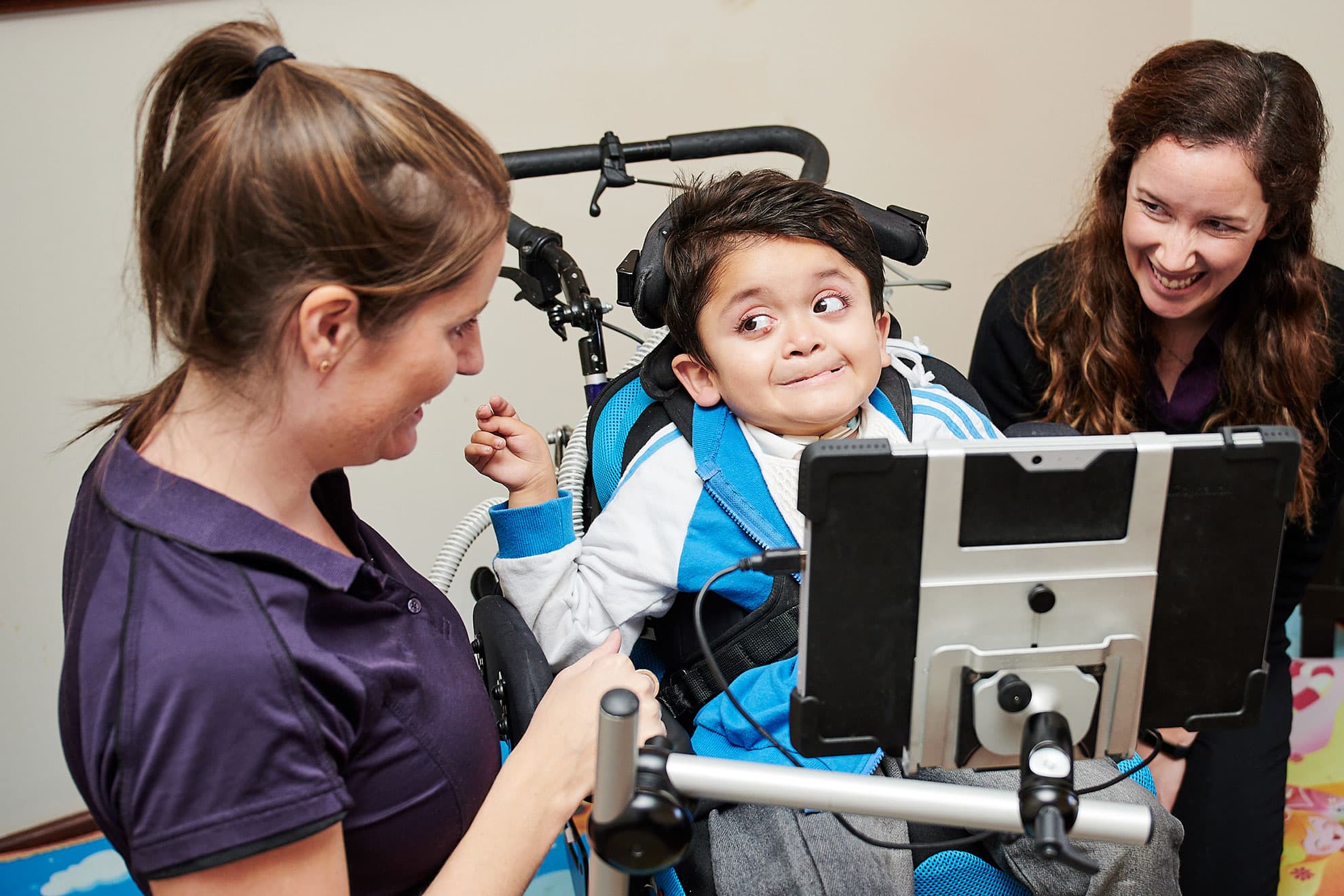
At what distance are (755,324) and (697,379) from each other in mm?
127

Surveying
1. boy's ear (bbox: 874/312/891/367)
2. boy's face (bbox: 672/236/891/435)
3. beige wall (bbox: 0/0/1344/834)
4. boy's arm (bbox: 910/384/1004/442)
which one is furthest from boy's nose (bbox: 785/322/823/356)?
beige wall (bbox: 0/0/1344/834)

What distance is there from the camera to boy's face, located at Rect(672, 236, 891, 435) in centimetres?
129

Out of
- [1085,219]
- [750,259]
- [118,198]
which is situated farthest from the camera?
[118,198]

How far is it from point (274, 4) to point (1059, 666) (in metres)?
1.86

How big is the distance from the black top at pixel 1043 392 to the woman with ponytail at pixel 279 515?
107cm

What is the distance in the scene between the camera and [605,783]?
0.78 m

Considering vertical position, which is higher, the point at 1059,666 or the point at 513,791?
the point at 1059,666

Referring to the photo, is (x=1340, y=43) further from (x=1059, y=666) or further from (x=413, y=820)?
(x=413, y=820)

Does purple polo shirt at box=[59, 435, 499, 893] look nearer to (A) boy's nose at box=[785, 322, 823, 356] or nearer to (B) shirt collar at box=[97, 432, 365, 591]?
(B) shirt collar at box=[97, 432, 365, 591]

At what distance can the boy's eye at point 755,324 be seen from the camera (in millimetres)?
1297

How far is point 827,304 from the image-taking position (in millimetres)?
1311

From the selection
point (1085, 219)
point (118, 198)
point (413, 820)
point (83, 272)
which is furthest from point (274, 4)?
point (413, 820)

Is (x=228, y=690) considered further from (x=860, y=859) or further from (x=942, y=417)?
(x=942, y=417)

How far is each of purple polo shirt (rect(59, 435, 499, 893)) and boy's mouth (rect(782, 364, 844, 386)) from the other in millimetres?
550
